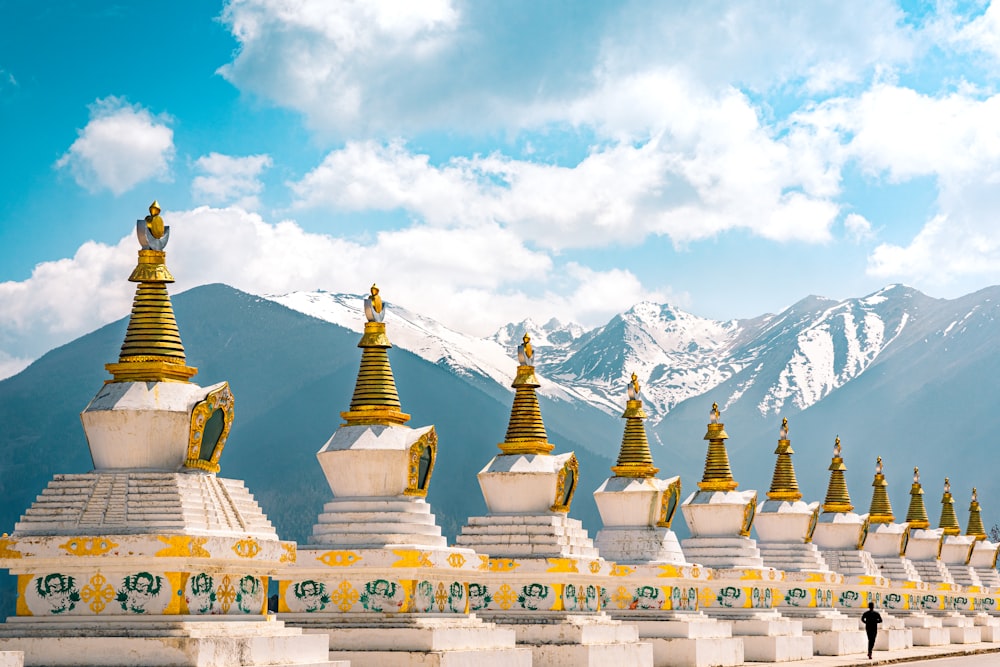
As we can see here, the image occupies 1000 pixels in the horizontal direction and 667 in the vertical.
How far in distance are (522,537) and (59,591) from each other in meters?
14.0

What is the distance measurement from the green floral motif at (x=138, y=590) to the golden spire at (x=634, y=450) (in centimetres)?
1956

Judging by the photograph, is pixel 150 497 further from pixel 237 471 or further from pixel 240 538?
pixel 237 471

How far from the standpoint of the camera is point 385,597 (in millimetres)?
26484

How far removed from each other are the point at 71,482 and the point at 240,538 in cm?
261

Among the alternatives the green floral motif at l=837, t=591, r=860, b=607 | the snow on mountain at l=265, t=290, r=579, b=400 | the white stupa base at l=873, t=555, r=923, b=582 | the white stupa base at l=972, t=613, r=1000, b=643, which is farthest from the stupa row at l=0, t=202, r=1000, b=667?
the snow on mountain at l=265, t=290, r=579, b=400

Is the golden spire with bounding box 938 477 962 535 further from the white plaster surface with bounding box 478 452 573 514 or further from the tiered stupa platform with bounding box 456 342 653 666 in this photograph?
the white plaster surface with bounding box 478 452 573 514

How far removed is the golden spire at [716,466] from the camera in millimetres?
44312

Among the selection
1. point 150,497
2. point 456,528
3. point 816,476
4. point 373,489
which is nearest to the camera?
point 150,497

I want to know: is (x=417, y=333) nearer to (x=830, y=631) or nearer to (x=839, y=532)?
(x=839, y=532)

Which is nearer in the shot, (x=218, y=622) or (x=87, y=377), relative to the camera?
(x=218, y=622)

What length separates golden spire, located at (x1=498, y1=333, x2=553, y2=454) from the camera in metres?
33.2

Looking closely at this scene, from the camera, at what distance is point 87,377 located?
5817 inches

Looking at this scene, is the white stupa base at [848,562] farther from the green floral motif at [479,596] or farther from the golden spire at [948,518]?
the green floral motif at [479,596]

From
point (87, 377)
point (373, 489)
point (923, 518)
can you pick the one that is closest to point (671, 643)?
point (373, 489)
